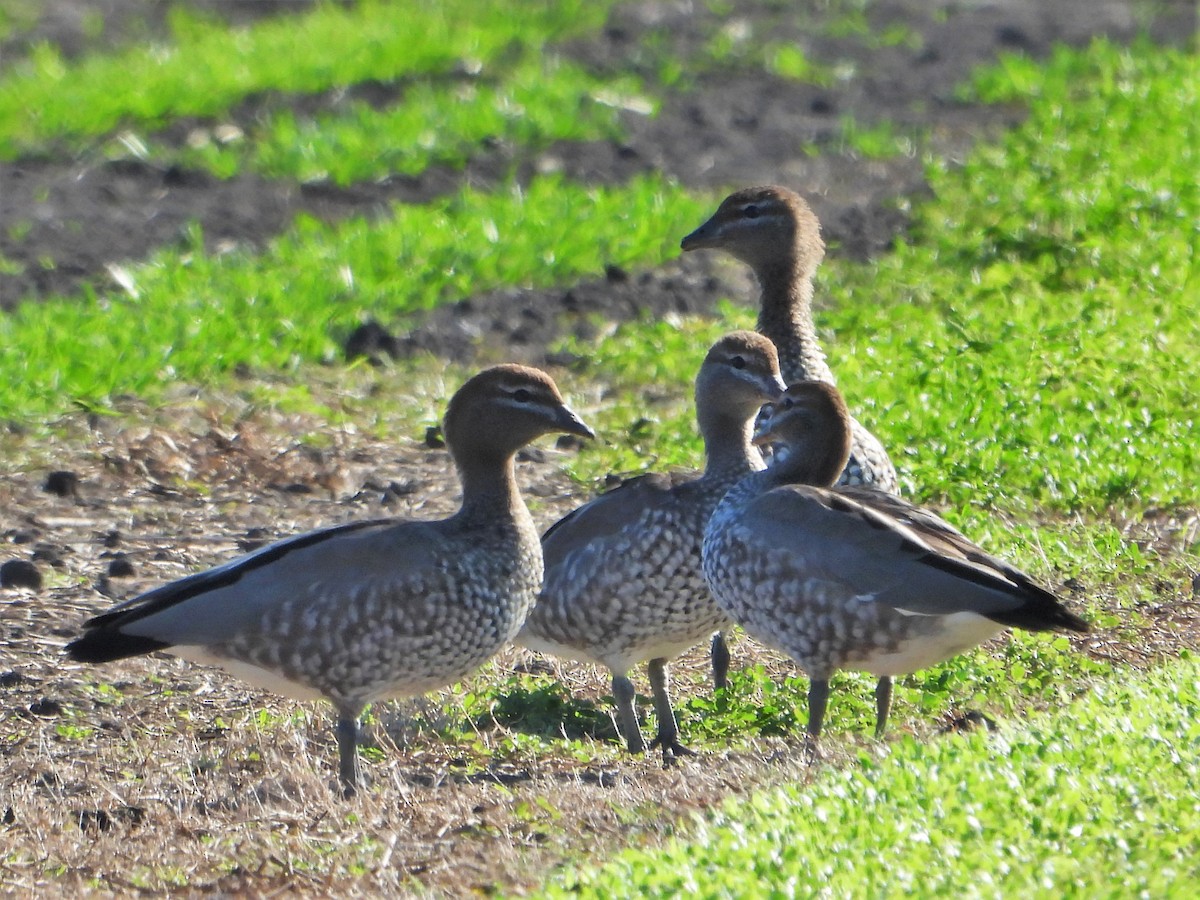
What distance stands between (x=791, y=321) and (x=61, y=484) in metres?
3.18

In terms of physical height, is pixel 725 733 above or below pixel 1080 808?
below

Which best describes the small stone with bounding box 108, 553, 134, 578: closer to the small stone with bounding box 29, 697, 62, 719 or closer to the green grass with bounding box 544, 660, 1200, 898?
the small stone with bounding box 29, 697, 62, 719

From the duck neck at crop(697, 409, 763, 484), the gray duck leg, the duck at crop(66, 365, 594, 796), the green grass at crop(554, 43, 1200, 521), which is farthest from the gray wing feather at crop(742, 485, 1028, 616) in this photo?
the green grass at crop(554, 43, 1200, 521)

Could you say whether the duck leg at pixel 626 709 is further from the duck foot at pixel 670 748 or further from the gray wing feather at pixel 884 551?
the gray wing feather at pixel 884 551

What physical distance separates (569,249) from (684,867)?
7.59 m

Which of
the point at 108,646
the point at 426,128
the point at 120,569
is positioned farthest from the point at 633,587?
the point at 426,128

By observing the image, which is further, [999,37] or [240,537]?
[999,37]

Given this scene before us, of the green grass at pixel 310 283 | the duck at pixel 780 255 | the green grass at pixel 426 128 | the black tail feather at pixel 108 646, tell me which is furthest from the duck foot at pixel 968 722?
the green grass at pixel 426 128

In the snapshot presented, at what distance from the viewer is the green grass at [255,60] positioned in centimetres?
1538

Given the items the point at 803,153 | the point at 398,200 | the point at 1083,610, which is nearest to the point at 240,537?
the point at 1083,610

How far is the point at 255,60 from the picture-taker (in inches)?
667

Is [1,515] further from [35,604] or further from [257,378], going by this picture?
[257,378]

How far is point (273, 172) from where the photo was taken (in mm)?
14133

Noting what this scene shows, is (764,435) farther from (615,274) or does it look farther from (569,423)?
(615,274)
